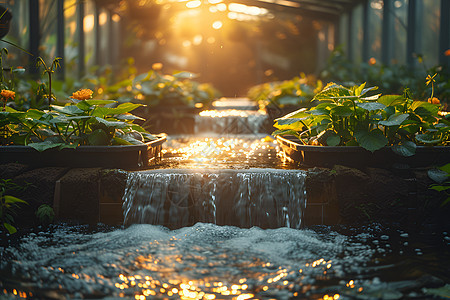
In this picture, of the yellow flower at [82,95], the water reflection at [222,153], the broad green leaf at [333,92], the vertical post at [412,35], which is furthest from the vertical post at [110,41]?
the broad green leaf at [333,92]

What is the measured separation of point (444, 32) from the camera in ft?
26.6

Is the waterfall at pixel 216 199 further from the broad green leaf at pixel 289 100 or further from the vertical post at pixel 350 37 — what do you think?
the vertical post at pixel 350 37

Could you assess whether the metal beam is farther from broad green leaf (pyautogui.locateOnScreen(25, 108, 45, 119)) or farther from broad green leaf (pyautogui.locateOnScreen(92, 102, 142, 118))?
broad green leaf (pyautogui.locateOnScreen(25, 108, 45, 119))

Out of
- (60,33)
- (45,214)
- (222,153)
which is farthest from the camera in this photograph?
(60,33)

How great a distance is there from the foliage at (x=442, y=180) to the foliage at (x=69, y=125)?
6.90 feet

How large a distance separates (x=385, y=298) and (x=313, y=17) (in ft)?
46.9

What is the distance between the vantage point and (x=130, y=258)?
2.31m

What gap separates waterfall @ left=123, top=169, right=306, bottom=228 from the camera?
3068mm

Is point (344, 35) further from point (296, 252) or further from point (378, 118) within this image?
point (296, 252)

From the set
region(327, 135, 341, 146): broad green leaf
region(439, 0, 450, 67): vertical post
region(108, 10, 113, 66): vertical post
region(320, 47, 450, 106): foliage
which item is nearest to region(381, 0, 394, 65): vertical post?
region(320, 47, 450, 106): foliage

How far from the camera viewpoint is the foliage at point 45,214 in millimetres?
2887

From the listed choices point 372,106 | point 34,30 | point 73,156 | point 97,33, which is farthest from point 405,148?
point 97,33

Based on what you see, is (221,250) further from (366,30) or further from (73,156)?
(366,30)

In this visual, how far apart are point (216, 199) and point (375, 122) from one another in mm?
1243
